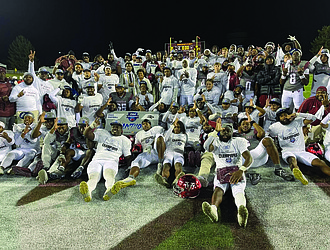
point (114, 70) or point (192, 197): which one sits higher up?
point (114, 70)

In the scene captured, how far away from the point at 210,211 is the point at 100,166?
2656 mm

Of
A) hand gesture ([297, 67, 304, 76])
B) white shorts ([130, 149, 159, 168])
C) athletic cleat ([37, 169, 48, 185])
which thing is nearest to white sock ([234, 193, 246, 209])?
white shorts ([130, 149, 159, 168])

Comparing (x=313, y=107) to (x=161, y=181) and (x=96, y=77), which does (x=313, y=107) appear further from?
(x=96, y=77)

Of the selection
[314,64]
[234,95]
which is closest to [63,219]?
[234,95]

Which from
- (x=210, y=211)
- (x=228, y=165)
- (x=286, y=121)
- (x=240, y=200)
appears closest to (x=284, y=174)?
(x=286, y=121)

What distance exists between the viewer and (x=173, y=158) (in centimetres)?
638

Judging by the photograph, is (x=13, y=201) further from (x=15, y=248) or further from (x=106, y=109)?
(x=106, y=109)

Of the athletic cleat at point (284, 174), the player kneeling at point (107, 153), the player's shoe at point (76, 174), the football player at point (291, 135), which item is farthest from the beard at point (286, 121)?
Answer: the player's shoe at point (76, 174)

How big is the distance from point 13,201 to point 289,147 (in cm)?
593

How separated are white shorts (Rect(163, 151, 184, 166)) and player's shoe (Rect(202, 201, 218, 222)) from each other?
80.7 inches

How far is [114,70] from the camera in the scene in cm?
1077

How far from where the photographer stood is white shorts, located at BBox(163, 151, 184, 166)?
6.17m

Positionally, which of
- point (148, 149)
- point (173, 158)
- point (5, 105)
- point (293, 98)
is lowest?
point (173, 158)

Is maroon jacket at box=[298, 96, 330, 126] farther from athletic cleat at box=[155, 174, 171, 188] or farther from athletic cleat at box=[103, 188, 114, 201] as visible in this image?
athletic cleat at box=[103, 188, 114, 201]
